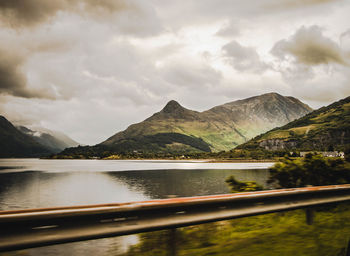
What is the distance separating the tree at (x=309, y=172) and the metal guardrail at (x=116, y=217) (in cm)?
479

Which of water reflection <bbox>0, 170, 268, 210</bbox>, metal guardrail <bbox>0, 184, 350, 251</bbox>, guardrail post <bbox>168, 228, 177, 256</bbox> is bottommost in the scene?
water reflection <bbox>0, 170, 268, 210</bbox>

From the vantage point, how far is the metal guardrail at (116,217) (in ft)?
8.76

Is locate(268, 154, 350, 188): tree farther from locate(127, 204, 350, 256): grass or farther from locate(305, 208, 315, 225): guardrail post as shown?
locate(305, 208, 315, 225): guardrail post

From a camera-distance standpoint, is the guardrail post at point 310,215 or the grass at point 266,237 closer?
the grass at point 266,237

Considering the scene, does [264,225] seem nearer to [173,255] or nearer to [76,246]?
[173,255]

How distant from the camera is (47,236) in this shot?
Result: 2.77m

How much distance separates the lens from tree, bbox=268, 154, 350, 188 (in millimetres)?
8961

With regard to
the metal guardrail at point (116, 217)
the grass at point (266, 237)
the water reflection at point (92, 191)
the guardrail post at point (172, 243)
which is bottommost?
the water reflection at point (92, 191)

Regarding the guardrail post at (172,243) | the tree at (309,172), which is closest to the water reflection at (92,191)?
the tree at (309,172)

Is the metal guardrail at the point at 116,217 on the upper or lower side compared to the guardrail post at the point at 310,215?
upper

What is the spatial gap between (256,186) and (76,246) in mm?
5254

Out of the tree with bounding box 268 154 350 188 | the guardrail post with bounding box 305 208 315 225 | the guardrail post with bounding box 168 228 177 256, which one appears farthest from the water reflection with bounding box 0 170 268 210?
the guardrail post with bounding box 168 228 177 256

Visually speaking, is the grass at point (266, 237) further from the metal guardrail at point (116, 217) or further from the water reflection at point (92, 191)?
the water reflection at point (92, 191)

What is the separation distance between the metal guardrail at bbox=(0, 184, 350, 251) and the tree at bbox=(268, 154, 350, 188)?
4.79 m
